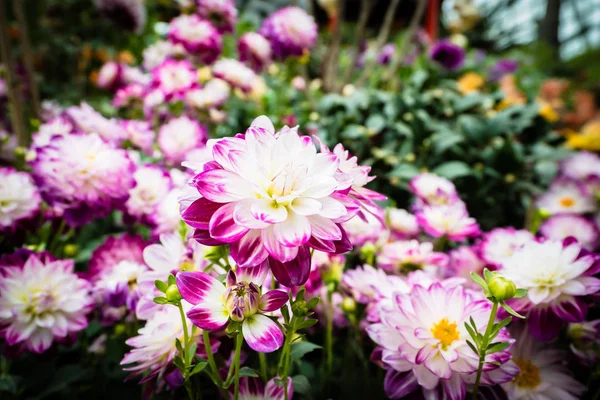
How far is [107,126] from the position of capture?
758 millimetres

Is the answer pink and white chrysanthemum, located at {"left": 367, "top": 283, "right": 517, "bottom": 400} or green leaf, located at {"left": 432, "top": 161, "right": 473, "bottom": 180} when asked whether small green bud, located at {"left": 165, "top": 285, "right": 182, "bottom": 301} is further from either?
green leaf, located at {"left": 432, "top": 161, "right": 473, "bottom": 180}

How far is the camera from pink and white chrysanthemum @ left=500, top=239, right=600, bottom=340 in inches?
18.8

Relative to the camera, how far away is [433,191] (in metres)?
0.82

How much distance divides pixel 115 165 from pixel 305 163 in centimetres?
35

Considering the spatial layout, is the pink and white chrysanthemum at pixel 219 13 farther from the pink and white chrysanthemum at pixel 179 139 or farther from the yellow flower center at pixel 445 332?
the yellow flower center at pixel 445 332

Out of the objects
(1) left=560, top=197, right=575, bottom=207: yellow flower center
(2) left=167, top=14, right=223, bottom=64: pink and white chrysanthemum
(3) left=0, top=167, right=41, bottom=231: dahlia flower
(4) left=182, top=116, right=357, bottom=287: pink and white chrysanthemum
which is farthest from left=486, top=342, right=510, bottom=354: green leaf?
(2) left=167, top=14, right=223, bottom=64: pink and white chrysanthemum

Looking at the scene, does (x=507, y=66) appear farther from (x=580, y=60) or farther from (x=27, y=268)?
(x=27, y=268)

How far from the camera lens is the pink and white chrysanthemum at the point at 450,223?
68cm

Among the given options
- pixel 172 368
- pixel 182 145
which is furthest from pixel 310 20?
pixel 172 368

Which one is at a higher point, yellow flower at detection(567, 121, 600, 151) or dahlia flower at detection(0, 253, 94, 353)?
yellow flower at detection(567, 121, 600, 151)

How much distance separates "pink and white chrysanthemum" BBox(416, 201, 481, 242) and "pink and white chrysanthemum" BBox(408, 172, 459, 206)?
66 millimetres

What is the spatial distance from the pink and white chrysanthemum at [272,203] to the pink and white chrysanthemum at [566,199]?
82 centimetres

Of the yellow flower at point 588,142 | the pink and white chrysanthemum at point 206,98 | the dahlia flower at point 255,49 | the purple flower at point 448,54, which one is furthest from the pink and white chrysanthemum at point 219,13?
the yellow flower at point 588,142

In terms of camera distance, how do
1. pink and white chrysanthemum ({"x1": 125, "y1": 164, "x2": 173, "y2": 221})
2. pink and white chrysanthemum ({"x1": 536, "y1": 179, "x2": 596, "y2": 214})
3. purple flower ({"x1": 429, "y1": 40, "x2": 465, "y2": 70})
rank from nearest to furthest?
pink and white chrysanthemum ({"x1": 125, "y1": 164, "x2": 173, "y2": 221}) < pink and white chrysanthemum ({"x1": 536, "y1": 179, "x2": 596, "y2": 214}) < purple flower ({"x1": 429, "y1": 40, "x2": 465, "y2": 70})
